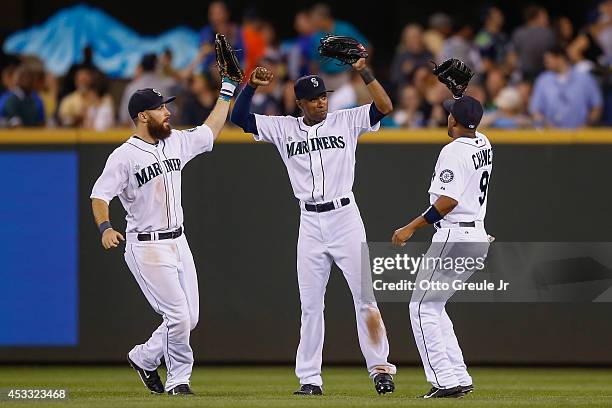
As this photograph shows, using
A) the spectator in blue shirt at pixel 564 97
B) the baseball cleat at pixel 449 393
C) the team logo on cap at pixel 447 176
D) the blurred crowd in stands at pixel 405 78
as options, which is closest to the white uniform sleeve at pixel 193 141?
the team logo on cap at pixel 447 176

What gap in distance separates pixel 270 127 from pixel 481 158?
161cm

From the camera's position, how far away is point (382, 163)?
468 inches

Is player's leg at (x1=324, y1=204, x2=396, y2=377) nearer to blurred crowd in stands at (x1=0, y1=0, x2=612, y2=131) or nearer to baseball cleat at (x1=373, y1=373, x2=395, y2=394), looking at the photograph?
baseball cleat at (x1=373, y1=373, x2=395, y2=394)

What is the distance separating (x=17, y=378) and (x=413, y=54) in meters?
6.14

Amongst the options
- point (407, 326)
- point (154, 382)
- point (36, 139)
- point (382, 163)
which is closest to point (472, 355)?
point (407, 326)

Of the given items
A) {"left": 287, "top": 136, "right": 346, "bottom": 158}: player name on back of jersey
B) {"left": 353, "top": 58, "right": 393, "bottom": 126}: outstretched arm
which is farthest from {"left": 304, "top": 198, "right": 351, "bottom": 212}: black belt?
{"left": 353, "top": 58, "right": 393, "bottom": 126}: outstretched arm

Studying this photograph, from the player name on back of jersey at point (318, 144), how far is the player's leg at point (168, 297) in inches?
45.0

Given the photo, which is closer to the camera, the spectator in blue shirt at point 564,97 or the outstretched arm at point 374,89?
the outstretched arm at point 374,89

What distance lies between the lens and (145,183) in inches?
353

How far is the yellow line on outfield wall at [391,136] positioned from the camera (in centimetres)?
1168

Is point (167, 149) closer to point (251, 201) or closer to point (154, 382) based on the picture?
point (154, 382)

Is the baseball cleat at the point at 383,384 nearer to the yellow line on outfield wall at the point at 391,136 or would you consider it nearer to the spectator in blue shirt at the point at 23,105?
the yellow line on outfield wall at the point at 391,136

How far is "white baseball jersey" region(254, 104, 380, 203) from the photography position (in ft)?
30.0

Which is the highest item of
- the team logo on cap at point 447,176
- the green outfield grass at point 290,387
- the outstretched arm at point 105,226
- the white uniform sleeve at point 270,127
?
the white uniform sleeve at point 270,127
